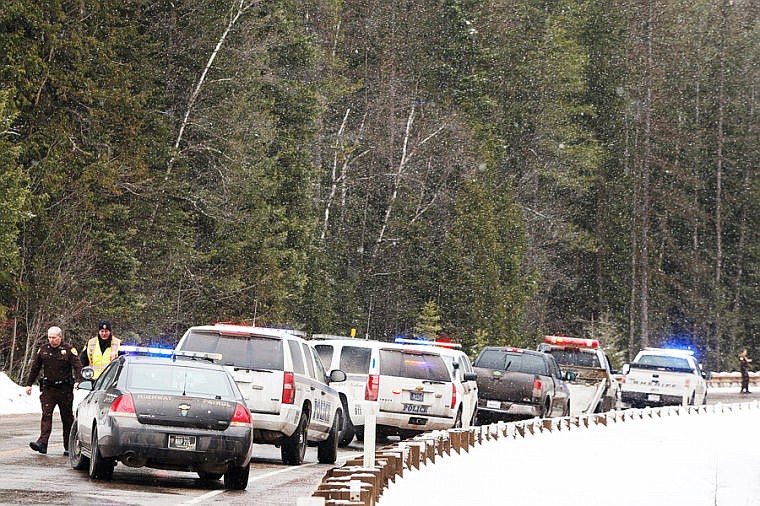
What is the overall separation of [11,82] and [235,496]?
23964 millimetres

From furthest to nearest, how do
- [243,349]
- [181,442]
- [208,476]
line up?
[243,349]
[208,476]
[181,442]

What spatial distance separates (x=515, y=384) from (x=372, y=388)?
6.21 meters

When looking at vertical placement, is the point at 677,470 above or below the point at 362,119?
below

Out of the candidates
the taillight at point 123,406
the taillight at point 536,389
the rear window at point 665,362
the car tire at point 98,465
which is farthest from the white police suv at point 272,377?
the rear window at point 665,362

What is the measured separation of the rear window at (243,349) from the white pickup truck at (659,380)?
23.0 m

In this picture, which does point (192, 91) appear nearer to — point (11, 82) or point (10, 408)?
point (11, 82)

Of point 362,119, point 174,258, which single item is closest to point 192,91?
point 174,258

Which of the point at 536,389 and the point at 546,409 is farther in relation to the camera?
the point at 546,409

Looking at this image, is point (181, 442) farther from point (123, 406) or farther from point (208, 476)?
point (208, 476)

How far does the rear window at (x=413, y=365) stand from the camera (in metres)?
25.4

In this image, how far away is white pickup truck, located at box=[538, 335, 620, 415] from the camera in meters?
37.1

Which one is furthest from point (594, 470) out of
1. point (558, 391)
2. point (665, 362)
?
point (665, 362)

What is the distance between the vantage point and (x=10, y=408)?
1173 inches

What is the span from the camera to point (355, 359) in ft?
84.6
